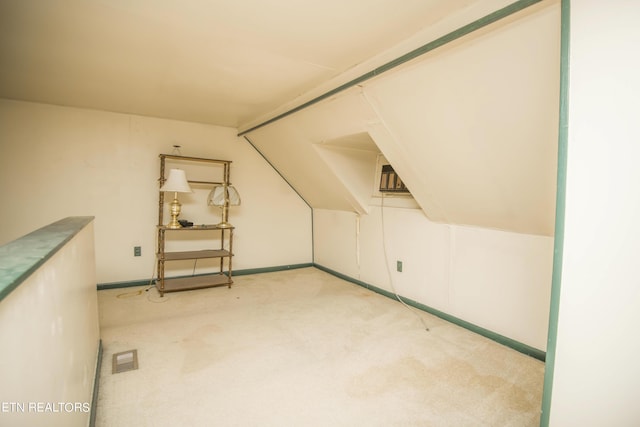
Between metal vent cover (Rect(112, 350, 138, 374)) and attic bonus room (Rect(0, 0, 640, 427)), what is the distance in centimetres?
1

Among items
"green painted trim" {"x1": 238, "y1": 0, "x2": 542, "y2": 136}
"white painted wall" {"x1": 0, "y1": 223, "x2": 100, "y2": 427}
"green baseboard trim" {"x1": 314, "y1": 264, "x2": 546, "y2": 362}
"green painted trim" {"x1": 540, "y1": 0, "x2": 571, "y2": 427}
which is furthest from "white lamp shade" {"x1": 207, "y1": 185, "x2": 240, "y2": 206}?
"green painted trim" {"x1": 540, "y1": 0, "x2": 571, "y2": 427}

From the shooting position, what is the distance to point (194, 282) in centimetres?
347

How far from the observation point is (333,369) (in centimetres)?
188

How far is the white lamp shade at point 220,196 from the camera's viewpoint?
3.64 m

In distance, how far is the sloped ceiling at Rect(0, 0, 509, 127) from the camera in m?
1.49

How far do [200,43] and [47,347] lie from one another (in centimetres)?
166

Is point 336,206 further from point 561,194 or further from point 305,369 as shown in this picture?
point 561,194

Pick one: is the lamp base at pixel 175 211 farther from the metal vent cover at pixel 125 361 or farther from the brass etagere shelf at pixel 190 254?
the metal vent cover at pixel 125 361

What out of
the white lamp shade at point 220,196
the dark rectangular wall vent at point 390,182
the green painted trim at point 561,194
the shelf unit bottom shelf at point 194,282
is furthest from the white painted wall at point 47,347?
the dark rectangular wall vent at point 390,182

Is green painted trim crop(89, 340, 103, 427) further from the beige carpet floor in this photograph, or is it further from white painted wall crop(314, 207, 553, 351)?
white painted wall crop(314, 207, 553, 351)

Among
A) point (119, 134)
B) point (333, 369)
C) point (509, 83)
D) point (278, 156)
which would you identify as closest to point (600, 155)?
point (509, 83)

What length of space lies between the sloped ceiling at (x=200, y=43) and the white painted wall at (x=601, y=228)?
1.72 ft

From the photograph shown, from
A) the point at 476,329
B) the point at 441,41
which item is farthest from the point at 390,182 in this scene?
the point at 441,41

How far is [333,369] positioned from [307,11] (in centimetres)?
191
